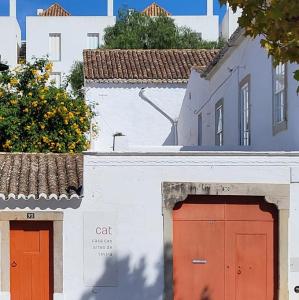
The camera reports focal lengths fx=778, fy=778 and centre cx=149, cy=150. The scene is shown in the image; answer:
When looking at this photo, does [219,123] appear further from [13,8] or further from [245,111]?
[13,8]

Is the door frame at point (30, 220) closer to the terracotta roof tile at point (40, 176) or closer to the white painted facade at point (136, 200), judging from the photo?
the white painted facade at point (136, 200)

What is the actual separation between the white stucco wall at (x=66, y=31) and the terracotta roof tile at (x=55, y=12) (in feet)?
5.12

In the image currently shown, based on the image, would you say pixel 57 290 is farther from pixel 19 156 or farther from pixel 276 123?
pixel 276 123

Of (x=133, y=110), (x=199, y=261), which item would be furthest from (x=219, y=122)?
(x=199, y=261)

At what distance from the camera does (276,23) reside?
6.91m

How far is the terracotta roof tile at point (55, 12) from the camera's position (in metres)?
50.0

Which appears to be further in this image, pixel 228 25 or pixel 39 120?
pixel 228 25

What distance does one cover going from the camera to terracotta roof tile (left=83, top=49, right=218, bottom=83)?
1157 inches

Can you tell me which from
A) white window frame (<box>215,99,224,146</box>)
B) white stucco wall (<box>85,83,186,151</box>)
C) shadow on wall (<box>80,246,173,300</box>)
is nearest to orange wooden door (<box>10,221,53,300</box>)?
shadow on wall (<box>80,246,173,300</box>)

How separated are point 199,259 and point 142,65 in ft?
57.1

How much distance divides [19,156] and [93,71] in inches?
579

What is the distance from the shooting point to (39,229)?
14.1 m

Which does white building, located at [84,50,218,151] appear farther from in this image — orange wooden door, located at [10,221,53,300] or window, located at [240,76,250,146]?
orange wooden door, located at [10,221,53,300]

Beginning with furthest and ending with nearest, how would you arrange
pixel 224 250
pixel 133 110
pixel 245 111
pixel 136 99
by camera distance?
pixel 133 110 < pixel 136 99 < pixel 245 111 < pixel 224 250
